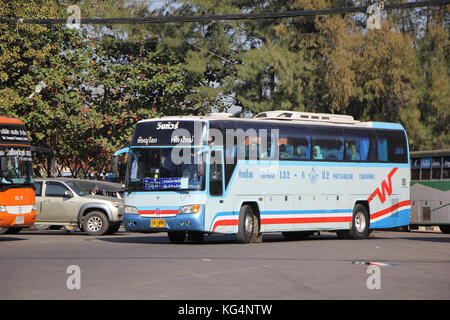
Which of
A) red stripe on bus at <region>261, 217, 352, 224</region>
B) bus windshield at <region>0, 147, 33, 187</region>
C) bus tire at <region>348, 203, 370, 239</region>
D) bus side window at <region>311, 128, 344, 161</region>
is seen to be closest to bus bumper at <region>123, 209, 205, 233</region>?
red stripe on bus at <region>261, 217, 352, 224</region>

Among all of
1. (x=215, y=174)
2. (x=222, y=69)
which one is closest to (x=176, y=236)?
(x=215, y=174)

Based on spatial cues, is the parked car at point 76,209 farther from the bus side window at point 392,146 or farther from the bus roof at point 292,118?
the bus side window at point 392,146

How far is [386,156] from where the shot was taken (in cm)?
2759

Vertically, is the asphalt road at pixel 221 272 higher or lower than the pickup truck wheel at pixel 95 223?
lower

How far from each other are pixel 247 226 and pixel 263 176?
142 cm

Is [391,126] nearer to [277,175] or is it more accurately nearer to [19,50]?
[277,175]

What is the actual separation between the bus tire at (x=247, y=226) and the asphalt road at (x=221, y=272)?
109 cm

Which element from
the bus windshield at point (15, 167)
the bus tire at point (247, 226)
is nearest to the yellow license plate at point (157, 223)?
the bus tire at point (247, 226)

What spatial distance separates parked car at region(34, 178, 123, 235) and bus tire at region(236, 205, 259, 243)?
6248mm

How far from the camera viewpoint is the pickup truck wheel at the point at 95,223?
28281 millimetres

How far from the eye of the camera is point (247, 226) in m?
23.3

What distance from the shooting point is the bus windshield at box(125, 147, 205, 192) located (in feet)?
72.4

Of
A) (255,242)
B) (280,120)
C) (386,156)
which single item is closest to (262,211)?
(255,242)

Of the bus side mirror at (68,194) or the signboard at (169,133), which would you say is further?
the bus side mirror at (68,194)
